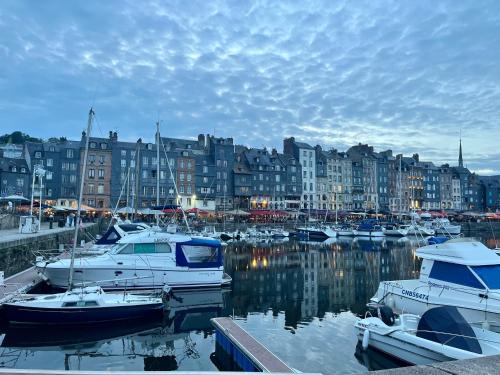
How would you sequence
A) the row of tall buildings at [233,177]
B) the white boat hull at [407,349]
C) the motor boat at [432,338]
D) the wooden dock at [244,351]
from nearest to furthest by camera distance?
the wooden dock at [244,351], the motor boat at [432,338], the white boat hull at [407,349], the row of tall buildings at [233,177]

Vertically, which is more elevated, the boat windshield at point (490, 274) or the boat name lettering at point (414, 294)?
the boat windshield at point (490, 274)

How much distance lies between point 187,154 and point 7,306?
6745 cm

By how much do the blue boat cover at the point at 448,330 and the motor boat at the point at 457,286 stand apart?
92.9 inches

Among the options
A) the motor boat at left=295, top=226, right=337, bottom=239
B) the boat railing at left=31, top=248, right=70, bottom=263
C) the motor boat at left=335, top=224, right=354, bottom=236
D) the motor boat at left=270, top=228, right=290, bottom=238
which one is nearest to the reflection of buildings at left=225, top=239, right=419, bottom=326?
the boat railing at left=31, top=248, right=70, bottom=263

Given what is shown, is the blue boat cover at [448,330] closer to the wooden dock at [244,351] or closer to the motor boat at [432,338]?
the motor boat at [432,338]

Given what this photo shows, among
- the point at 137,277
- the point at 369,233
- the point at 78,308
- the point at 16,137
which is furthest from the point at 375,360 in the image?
the point at 16,137

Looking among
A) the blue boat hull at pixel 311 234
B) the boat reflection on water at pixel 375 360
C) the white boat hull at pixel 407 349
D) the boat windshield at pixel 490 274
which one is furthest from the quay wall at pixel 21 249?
the blue boat hull at pixel 311 234

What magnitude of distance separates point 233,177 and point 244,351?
251 feet

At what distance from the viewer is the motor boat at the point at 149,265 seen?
20.9m

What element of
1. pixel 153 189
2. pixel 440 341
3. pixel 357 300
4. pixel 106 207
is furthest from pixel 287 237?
pixel 440 341

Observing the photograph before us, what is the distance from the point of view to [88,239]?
43.8 meters

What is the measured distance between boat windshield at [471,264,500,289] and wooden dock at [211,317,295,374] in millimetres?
7896

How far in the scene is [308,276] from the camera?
2930 centimetres

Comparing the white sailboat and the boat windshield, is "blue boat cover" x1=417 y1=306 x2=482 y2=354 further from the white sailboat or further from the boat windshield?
the white sailboat
